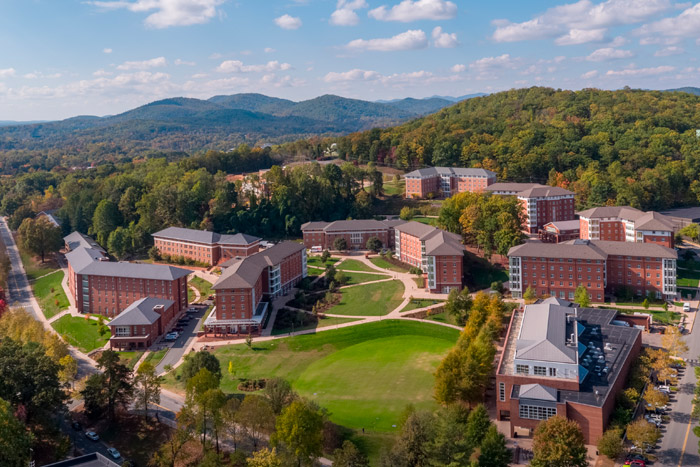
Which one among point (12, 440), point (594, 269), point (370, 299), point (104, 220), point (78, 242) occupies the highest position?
point (104, 220)

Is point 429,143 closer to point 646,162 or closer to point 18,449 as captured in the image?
→ point 646,162

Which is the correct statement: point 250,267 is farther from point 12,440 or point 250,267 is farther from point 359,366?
point 12,440

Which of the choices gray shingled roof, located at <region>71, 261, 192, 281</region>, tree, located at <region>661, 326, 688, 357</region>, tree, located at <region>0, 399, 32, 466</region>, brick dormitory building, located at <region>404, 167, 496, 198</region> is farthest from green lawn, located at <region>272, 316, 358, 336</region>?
brick dormitory building, located at <region>404, 167, 496, 198</region>

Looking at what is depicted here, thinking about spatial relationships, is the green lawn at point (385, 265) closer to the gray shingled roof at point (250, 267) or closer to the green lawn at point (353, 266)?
the green lawn at point (353, 266)

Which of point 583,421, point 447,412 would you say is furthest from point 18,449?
point 583,421

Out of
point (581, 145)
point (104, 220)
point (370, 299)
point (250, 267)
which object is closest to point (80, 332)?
point (250, 267)
